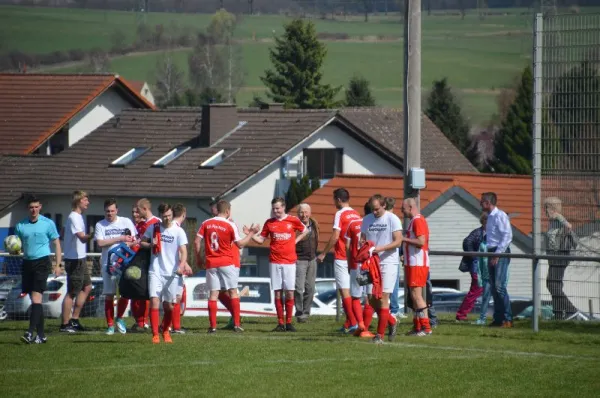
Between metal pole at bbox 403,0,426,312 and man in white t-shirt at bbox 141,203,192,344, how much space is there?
3.58m

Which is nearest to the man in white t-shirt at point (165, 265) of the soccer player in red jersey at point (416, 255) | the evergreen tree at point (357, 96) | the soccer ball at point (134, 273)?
the soccer ball at point (134, 273)

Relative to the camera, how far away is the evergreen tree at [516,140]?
79375mm

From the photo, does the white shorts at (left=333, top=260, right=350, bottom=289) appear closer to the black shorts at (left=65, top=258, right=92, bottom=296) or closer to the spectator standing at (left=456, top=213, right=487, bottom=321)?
the spectator standing at (left=456, top=213, right=487, bottom=321)

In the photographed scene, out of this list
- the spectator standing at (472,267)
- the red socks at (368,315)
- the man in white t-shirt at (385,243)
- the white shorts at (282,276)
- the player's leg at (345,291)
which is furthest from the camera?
the spectator standing at (472,267)

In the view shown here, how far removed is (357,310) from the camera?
56.0 feet

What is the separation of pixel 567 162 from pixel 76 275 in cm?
724

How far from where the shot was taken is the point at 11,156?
62656mm

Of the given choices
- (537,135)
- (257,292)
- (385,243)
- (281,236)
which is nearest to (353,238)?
(385,243)

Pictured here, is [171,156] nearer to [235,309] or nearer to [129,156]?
[129,156]

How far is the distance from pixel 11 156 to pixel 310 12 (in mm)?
79309

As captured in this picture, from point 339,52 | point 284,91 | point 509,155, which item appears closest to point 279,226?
point 509,155

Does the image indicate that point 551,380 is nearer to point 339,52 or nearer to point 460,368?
point 460,368

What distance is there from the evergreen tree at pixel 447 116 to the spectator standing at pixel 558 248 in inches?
2864

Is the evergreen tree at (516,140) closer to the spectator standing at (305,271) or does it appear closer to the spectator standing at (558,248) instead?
the spectator standing at (305,271)
